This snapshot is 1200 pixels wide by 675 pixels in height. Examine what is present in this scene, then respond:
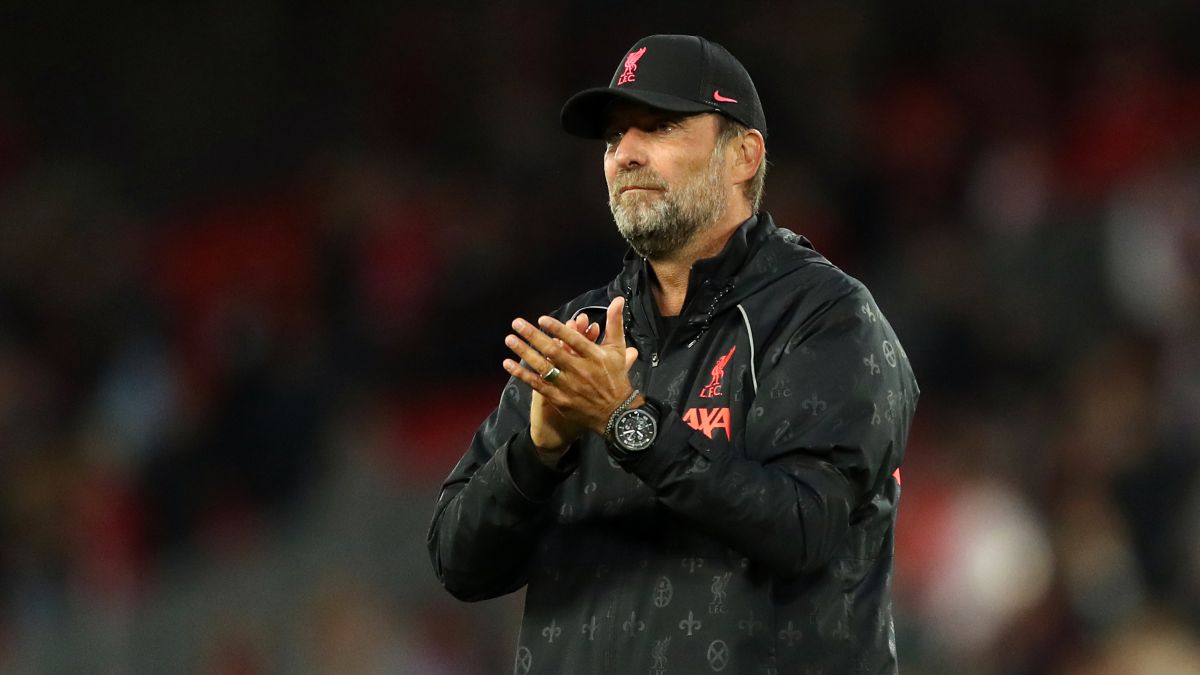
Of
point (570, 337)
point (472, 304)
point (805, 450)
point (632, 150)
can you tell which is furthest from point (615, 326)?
point (472, 304)

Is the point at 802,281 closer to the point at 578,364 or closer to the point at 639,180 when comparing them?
the point at 639,180

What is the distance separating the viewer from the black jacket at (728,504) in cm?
238

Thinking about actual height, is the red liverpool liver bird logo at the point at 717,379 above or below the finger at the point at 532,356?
below

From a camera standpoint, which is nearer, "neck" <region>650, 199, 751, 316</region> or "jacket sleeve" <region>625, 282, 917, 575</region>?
"jacket sleeve" <region>625, 282, 917, 575</region>

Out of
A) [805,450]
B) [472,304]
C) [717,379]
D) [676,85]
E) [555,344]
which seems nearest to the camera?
[555,344]

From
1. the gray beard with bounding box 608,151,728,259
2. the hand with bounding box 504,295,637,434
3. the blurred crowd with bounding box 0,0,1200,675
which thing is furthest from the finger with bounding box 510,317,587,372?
the blurred crowd with bounding box 0,0,1200,675

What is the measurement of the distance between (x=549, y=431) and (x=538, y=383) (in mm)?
163

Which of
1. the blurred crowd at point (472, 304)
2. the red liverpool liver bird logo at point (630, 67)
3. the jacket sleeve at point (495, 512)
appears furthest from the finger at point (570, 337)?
the blurred crowd at point (472, 304)

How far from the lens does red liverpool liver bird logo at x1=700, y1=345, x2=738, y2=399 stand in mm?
2578

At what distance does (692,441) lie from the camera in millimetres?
2387

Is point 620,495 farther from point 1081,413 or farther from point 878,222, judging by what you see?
point 878,222

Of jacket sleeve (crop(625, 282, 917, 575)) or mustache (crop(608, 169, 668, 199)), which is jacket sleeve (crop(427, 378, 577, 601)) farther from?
mustache (crop(608, 169, 668, 199))

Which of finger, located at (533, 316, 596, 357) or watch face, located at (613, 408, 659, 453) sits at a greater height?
finger, located at (533, 316, 596, 357)

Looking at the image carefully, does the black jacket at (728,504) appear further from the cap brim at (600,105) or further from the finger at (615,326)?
the cap brim at (600,105)
